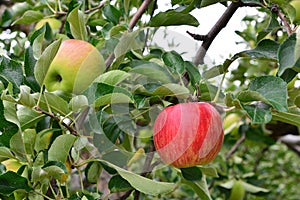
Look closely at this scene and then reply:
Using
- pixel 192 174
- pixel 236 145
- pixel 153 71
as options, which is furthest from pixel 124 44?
pixel 236 145

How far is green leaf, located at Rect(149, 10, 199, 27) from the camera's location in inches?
36.7

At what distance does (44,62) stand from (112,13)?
1.22 feet

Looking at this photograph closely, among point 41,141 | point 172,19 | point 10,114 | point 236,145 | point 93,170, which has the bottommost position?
point 236,145

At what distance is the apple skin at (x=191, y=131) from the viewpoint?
809mm

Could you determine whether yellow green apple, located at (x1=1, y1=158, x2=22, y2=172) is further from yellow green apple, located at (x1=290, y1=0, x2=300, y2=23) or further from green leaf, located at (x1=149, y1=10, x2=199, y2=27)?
yellow green apple, located at (x1=290, y1=0, x2=300, y2=23)

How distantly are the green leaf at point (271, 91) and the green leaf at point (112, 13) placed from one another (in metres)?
0.45

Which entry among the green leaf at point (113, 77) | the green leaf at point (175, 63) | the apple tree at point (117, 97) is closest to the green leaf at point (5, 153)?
the apple tree at point (117, 97)

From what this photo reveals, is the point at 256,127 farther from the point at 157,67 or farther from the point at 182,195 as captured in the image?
the point at 157,67

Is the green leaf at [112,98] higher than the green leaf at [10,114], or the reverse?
the green leaf at [112,98]

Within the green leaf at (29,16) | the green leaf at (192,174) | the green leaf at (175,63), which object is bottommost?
the green leaf at (192,174)

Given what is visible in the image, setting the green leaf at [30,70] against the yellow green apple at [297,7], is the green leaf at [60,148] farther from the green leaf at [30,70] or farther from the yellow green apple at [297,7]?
the yellow green apple at [297,7]

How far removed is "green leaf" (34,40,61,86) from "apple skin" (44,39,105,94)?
0.32 feet

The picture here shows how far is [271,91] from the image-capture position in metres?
0.72

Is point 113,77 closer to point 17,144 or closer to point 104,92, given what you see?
point 104,92
